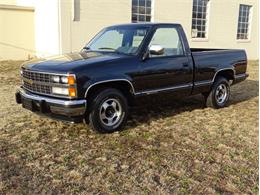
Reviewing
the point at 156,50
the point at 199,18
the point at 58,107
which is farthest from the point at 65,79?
the point at 199,18

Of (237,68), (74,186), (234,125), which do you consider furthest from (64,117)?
(237,68)

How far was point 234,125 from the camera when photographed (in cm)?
635

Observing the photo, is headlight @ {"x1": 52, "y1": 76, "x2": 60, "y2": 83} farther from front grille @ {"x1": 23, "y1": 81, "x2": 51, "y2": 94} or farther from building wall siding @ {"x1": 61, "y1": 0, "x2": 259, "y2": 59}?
building wall siding @ {"x1": 61, "y1": 0, "x2": 259, "y2": 59}

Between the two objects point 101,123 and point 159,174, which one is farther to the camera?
point 101,123

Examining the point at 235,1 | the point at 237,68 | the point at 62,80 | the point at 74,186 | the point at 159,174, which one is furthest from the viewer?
the point at 235,1

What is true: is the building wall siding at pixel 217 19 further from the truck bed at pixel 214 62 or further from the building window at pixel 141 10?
the truck bed at pixel 214 62

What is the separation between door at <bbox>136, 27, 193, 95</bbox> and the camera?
19.7 ft

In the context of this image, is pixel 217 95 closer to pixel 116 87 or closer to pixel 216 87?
pixel 216 87

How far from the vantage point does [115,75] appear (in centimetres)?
549

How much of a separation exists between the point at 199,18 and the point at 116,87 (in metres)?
13.9

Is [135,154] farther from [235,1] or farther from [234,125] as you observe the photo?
[235,1]

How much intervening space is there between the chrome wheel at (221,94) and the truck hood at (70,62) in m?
2.85

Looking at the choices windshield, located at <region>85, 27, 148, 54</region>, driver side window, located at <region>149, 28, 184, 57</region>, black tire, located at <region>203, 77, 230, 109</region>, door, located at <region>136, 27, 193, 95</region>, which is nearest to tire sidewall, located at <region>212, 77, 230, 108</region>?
black tire, located at <region>203, 77, 230, 109</region>

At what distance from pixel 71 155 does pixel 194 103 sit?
13.8 ft
